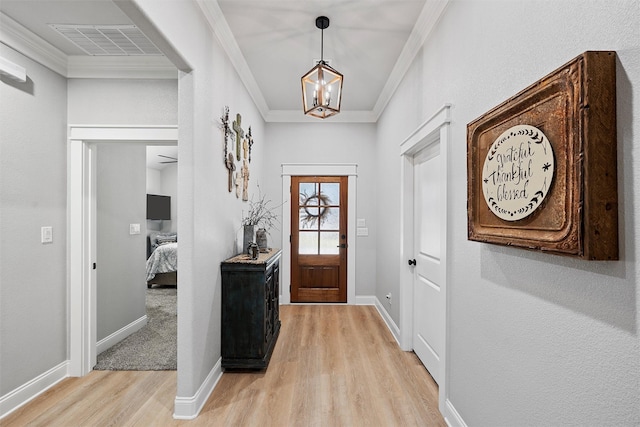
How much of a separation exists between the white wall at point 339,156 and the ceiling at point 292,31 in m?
1.03

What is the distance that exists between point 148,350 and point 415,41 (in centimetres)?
363

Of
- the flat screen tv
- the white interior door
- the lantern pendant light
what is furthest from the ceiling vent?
the flat screen tv

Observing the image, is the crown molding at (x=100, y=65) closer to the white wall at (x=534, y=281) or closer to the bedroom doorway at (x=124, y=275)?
the bedroom doorway at (x=124, y=275)

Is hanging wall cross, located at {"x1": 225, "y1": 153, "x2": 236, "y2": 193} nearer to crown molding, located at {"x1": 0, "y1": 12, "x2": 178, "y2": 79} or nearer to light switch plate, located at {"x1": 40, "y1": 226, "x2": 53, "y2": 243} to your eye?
crown molding, located at {"x1": 0, "y1": 12, "x2": 178, "y2": 79}

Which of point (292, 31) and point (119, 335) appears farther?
point (119, 335)

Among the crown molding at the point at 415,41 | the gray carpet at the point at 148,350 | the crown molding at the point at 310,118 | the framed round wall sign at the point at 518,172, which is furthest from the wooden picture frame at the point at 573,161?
the crown molding at the point at 310,118

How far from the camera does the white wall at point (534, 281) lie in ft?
2.85

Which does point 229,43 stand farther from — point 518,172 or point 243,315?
point 518,172

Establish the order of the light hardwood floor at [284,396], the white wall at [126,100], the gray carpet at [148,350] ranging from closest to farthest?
the light hardwood floor at [284,396] → the white wall at [126,100] → the gray carpet at [148,350]

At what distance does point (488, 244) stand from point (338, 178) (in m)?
3.37

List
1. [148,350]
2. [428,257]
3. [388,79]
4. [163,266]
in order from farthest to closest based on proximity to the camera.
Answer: [163,266]
[388,79]
[148,350]
[428,257]

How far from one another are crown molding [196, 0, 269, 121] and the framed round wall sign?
207 centimetres

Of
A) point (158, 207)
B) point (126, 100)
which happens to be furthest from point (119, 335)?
point (158, 207)

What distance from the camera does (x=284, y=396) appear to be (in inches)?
91.7
